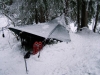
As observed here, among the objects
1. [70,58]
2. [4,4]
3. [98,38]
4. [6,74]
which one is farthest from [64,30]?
[4,4]

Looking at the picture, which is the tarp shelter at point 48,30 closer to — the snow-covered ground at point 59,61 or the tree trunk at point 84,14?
the snow-covered ground at point 59,61

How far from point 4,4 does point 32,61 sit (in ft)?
31.9

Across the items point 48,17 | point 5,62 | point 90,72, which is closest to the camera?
point 90,72

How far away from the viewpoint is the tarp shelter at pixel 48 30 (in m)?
10.9

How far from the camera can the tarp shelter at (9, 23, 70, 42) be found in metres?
10.9

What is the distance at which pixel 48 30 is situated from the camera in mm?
11453

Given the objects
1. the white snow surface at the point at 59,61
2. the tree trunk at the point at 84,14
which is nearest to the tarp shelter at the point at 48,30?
the white snow surface at the point at 59,61

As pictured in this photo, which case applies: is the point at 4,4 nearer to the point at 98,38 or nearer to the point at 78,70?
the point at 98,38

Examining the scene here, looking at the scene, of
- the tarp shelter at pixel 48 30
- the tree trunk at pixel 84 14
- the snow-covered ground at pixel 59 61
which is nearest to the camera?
the snow-covered ground at pixel 59 61

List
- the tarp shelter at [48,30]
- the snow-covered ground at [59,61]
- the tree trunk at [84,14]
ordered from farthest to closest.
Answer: the tree trunk at [84,14]
the tarp shelter at [48,30]
the snow-covered ground at [59,61]

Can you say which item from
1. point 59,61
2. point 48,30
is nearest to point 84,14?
point 48,30

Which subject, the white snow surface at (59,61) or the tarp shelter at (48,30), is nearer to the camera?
the white snow surface at (59,61)

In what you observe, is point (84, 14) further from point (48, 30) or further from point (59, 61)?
point (59, 61)

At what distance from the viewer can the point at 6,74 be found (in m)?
7.85
